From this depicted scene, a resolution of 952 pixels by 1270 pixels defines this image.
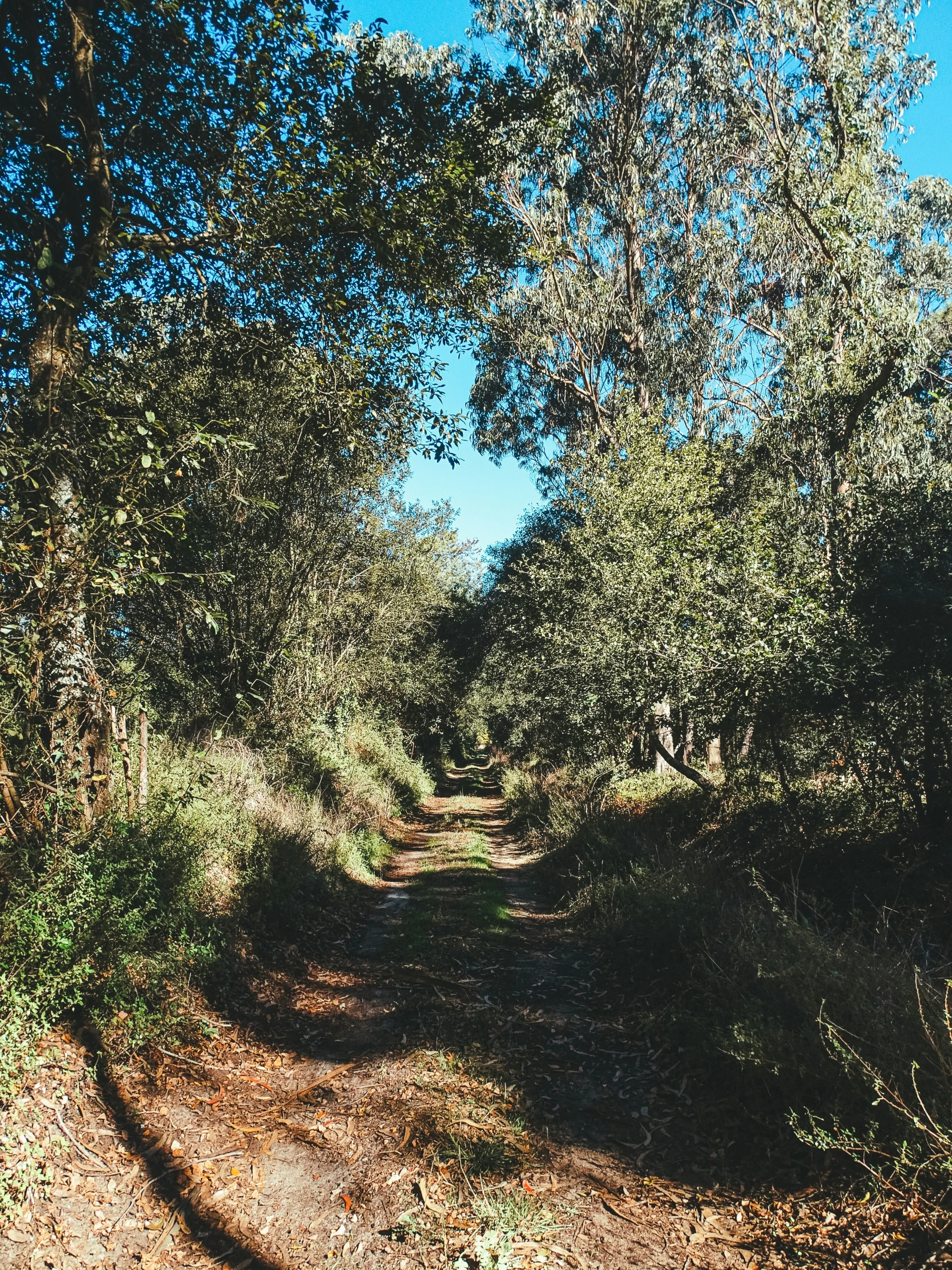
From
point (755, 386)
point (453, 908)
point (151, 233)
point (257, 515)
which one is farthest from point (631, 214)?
point (453, 908)

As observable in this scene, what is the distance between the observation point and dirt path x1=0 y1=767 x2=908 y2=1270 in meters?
3.29

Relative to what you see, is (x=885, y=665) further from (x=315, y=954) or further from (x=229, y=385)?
(x=229, y=385)

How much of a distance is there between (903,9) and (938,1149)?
22688 millimetres

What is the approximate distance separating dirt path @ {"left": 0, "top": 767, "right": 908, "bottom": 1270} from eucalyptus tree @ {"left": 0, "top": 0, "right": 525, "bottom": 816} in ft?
7.51

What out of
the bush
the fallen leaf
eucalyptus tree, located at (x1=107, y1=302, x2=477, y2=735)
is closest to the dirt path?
the fallen leaf

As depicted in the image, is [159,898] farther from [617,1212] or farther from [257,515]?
[257,515]

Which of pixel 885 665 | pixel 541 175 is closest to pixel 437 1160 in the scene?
pixel 885 665

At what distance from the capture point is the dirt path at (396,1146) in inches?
129

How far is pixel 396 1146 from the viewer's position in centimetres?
401

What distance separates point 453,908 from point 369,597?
10120mm

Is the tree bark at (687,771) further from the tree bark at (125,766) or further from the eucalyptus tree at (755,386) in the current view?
the tree bark at (125,766)

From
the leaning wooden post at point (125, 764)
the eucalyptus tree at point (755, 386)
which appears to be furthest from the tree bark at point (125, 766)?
the eucalyptus tree at point (755, 386)

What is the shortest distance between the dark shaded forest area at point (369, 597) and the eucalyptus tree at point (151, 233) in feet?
0.14

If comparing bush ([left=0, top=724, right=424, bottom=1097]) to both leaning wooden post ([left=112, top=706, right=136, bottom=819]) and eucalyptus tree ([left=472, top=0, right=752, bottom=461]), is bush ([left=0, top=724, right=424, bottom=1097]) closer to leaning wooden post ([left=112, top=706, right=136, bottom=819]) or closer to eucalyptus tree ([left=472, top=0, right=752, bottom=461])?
leaning wooden post ([left=112, top=706, right=136, bottom=819])
